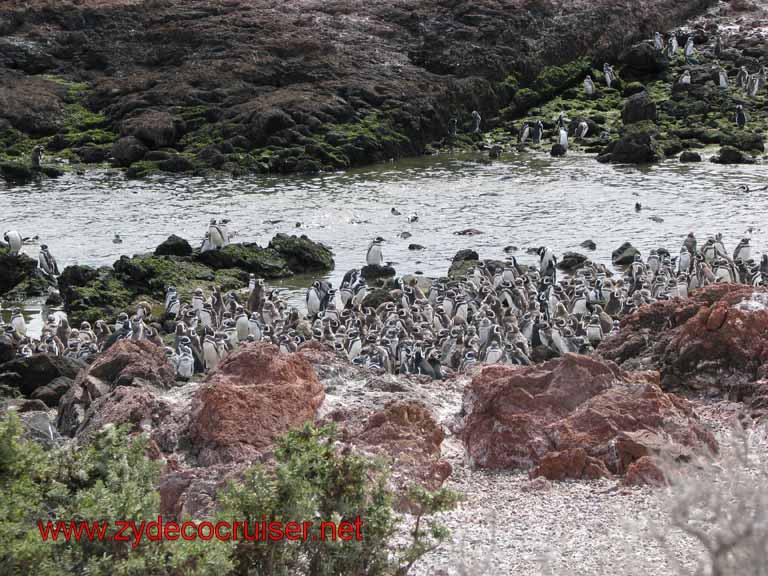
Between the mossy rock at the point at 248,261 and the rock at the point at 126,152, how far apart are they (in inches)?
534

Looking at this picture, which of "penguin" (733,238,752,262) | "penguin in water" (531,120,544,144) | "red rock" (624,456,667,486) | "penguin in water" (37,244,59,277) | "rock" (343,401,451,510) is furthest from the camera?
"penguin in water" (531,120,544,144)

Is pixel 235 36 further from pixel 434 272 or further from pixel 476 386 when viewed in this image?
pixel 476 386

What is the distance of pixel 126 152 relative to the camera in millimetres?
40125

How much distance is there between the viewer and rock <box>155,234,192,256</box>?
27.8 m

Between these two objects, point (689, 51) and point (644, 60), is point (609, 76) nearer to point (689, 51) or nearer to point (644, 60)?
point (644, 60)

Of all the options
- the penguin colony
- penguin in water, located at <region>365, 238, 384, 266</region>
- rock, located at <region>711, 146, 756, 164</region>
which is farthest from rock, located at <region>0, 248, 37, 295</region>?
rock, located at <region>711, 146, 756, 164</region>

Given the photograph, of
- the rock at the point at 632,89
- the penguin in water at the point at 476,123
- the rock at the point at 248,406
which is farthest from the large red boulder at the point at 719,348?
the rock at the point at 632,89

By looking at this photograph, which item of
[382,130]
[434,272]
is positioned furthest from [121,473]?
[382,130]

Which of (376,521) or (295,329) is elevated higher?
(376,521)

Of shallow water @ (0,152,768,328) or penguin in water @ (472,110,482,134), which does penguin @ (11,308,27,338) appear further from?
penguin in water @ (472,110,482,134)

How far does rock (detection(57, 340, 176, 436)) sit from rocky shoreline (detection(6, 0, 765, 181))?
25167 mm

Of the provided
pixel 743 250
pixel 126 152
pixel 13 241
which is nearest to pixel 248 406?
pixel 743 250

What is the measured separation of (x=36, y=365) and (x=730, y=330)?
10572 mm

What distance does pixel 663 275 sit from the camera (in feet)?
77.6
